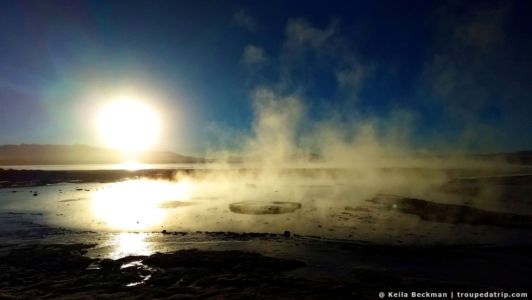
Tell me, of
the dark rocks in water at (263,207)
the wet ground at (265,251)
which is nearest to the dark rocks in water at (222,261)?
the wet ground at (265,251)

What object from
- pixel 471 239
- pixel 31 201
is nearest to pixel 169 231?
pixel 471 239

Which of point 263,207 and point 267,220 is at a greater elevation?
point 263,207

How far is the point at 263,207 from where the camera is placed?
28750mm

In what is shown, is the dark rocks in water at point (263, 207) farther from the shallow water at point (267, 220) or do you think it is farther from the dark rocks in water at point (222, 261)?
the dark rocks in water at point (222, 261)

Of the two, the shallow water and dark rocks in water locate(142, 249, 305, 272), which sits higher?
the shallow water

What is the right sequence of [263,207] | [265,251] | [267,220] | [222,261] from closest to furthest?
[222,261], [265,251], [267,220], [263,207]

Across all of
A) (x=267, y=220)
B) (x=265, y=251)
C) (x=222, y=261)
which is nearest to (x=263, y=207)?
(x=267, y=220)

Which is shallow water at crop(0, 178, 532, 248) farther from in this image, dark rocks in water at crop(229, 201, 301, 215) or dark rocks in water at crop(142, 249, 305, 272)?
dark rocks in water at crop(142, 249, 305, 272)


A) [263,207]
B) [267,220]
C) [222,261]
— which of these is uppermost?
[263,207]

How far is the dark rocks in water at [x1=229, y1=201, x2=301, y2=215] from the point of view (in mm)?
26594

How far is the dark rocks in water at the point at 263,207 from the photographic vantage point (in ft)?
87.2

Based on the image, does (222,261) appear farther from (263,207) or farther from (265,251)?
(263,207)

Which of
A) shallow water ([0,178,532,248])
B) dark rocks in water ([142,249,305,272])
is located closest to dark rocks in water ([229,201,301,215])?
shallow water ([0,178,532,248])

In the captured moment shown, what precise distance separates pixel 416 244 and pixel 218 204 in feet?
61.5
